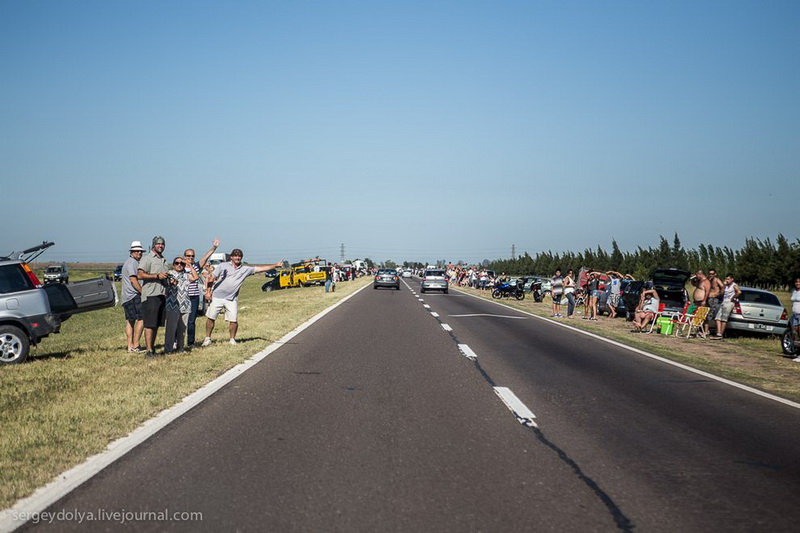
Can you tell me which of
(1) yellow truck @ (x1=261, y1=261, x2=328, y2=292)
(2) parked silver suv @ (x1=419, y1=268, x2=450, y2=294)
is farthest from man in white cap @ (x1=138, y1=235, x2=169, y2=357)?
(1) yellow truck @ (x1=261, y1=261, x2=328, y2=292)

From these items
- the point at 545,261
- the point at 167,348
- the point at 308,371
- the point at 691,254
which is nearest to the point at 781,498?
the point at 308,371

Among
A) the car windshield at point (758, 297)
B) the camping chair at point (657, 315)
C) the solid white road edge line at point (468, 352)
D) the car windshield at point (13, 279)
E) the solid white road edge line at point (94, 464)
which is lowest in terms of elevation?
the solid white road edge line at point (468, 352)

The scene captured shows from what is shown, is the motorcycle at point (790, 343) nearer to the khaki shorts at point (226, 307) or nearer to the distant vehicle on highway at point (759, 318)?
the distant vehicle on highway at point (759, 318)

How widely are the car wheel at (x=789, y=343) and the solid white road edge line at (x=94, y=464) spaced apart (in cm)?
1186

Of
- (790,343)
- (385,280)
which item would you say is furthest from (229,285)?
(385,280)

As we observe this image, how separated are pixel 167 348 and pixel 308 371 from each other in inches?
112

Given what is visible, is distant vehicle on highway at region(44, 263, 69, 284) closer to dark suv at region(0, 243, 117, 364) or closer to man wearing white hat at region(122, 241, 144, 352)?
man wearing white hat at region(122, 241, 144, 352)

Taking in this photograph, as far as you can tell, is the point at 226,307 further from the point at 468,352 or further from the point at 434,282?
the point at 434,282

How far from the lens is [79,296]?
12.6 metres

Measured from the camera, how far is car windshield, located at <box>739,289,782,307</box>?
1825cm

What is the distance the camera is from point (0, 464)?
198 inches

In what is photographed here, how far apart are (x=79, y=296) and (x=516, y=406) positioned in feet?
29.6

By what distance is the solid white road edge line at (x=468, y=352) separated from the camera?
1197 cm

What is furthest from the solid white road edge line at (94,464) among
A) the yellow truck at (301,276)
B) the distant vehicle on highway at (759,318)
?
the yellow truck at (301,276)
